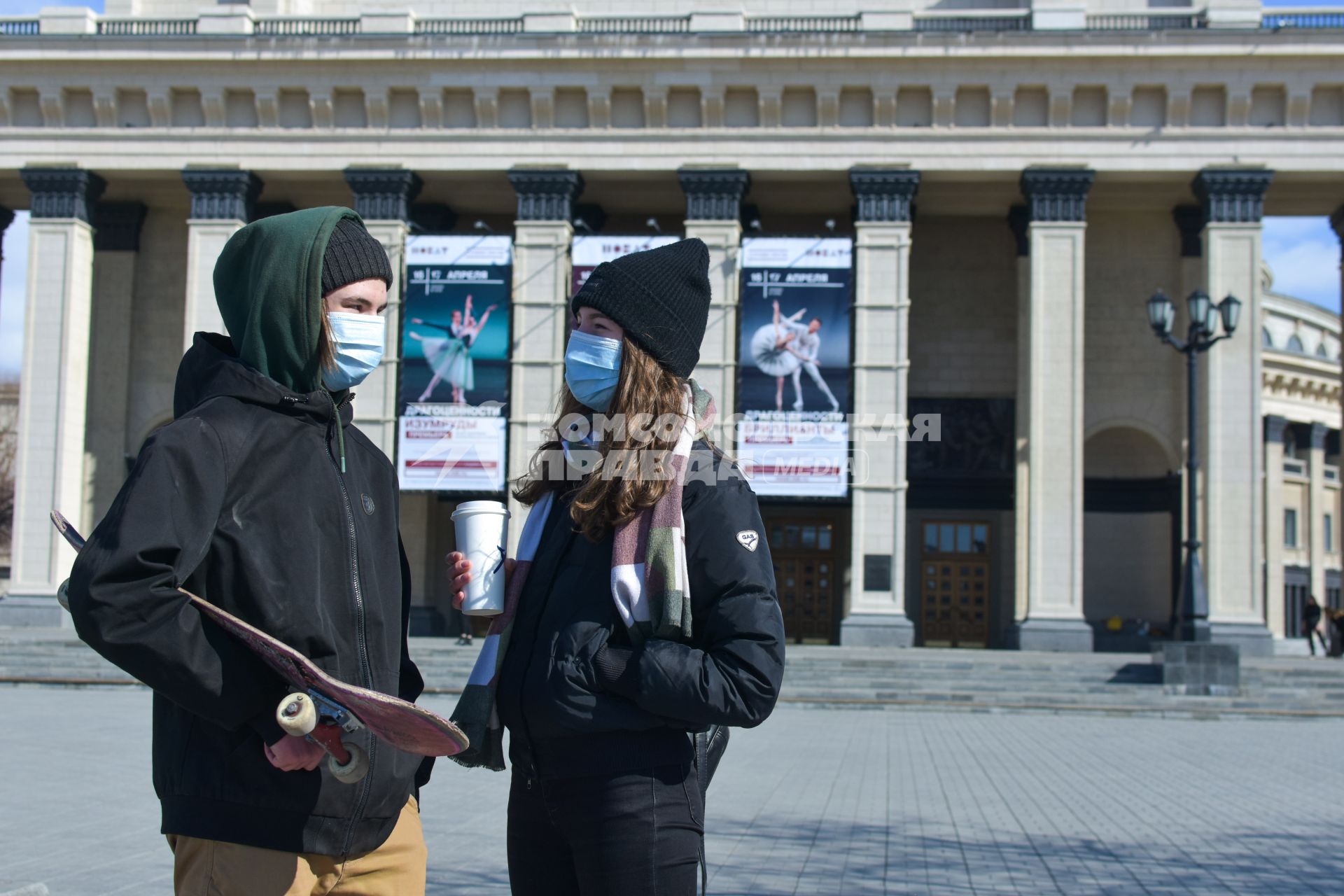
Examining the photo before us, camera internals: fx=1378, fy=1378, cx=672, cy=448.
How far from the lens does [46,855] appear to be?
737 centimetres

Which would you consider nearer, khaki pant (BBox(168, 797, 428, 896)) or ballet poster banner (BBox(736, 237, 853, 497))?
khaki pant (BBox(168, 797, 428, 896))

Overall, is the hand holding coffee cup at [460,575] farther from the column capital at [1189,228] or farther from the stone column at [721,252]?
the column capital at [1189,228]

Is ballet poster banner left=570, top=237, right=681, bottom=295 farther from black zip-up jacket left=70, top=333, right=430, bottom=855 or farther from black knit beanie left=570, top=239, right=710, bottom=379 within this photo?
black zip-up jacket left=70, top=333, right=430, bottom=855

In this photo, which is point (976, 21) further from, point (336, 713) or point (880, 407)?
point (336, 713)

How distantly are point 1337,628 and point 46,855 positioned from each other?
32940 millimetres

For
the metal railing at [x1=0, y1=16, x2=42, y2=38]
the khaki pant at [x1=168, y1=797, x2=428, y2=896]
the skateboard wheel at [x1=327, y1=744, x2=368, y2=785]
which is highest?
the metal railing at [x1=0, y1=16, x2=42, y2=38]

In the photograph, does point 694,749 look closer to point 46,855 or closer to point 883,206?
point 46,855

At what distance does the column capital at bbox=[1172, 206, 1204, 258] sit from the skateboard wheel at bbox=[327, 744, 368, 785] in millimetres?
33629

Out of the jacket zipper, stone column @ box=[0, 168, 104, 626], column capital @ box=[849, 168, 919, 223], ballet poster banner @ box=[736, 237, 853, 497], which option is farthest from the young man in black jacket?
stone column @ box=[0, 168, 104, 626]

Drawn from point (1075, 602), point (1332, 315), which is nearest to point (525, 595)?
point (1075, 602)

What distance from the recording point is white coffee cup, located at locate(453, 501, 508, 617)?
317 centimetres

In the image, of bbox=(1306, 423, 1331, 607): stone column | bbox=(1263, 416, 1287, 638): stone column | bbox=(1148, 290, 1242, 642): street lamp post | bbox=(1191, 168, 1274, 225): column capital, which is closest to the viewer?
bbox=(1148, 290, 1242, 642): street lamp post

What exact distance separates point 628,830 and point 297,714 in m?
0.74

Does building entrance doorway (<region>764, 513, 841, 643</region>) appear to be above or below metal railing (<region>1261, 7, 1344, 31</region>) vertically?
below
